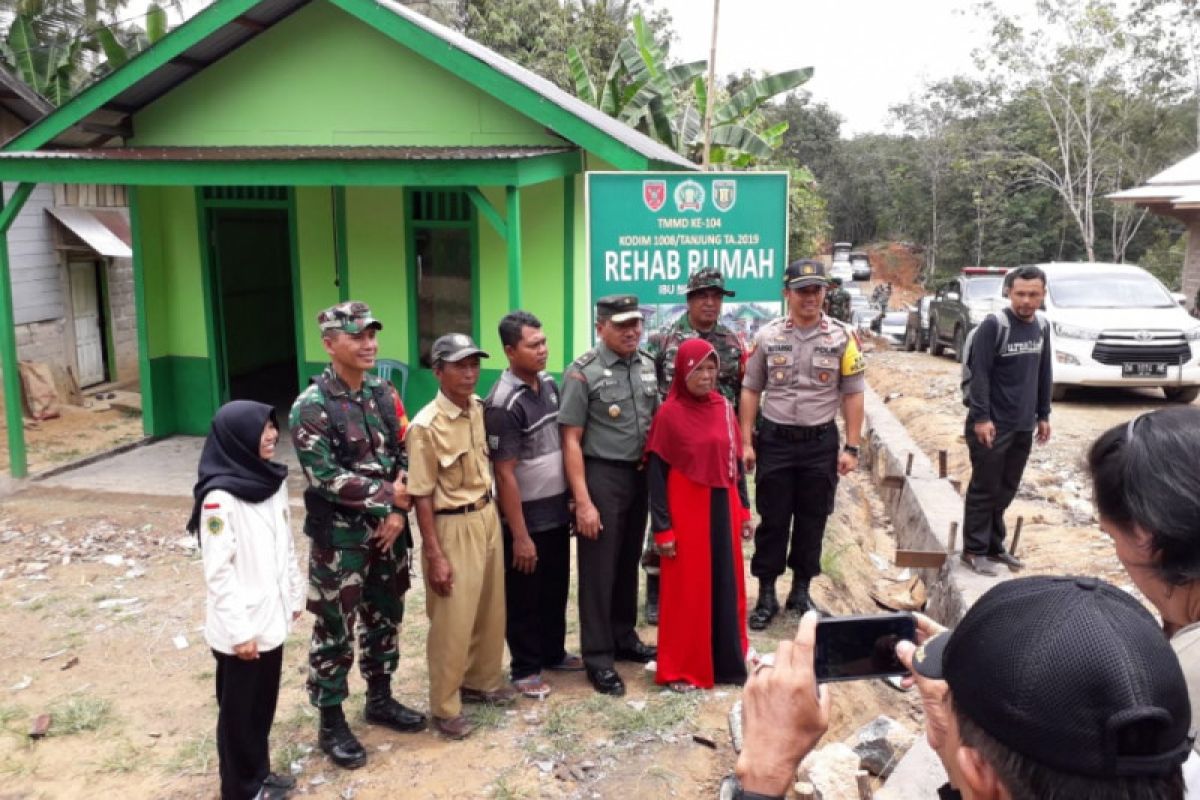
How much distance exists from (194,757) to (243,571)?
1285 millimetres

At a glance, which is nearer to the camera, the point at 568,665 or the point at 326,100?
the point at 568,665

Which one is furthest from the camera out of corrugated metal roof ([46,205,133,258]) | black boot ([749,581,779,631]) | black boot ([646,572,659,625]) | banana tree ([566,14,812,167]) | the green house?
banana tree ([566,14,812,167])

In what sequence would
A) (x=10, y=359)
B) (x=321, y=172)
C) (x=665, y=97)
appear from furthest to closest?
(x=665, y=97) < (x=10, y=359) < (x=321, y=172)

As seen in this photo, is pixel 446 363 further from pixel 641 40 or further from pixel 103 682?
pixel 641 40

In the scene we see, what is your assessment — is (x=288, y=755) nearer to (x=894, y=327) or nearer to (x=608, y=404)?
(x=608, y=404)

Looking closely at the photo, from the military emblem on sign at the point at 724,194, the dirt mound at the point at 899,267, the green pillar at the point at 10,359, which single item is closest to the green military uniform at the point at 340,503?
the military emblem on sign at the point at 724,194

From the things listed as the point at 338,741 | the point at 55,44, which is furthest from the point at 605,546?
the point at 55,44

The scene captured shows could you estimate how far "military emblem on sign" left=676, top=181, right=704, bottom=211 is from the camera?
620 centimetres

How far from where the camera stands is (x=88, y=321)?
47.3 ft

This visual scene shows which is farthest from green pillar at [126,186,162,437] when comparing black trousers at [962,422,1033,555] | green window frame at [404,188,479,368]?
black trousers at [962,422,1033,555]

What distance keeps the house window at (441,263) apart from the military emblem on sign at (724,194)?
3395 millimetres

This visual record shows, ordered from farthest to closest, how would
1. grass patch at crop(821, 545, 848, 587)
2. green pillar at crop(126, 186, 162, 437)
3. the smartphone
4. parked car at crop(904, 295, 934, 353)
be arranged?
parked car at crop(904, 295, 934, 353) → green pillar at crop(126, 186, 162, 437) → grass patch at crop(821, 545, 848, 587) → the smartphone

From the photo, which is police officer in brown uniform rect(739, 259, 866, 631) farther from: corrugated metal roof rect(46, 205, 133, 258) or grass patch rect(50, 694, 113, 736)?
corrugated metal roof rect(46, 205, 133, 258)

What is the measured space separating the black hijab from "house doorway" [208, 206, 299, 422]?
7019 millimetres
